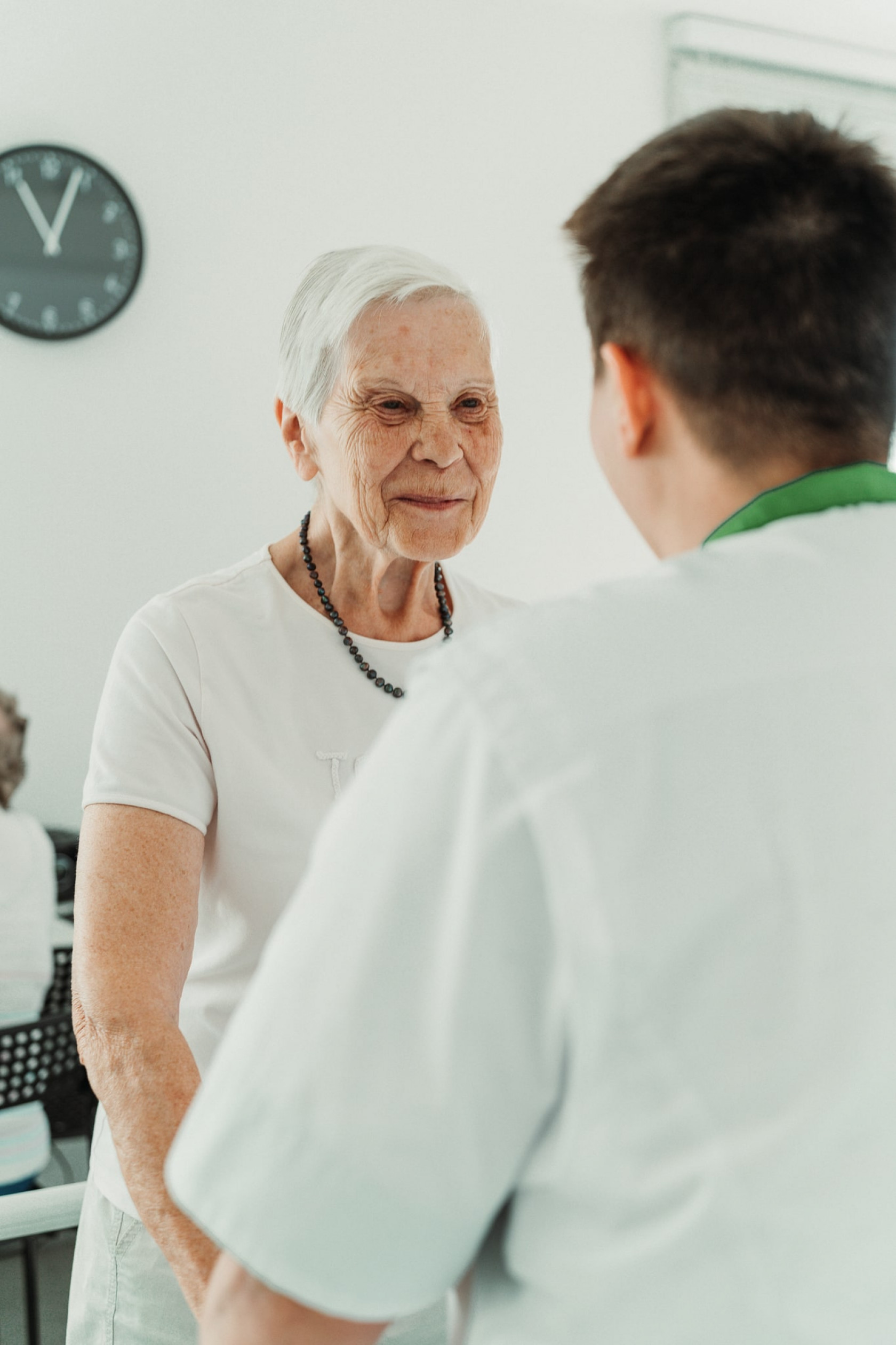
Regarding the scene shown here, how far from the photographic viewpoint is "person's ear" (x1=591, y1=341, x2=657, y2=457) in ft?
2.04

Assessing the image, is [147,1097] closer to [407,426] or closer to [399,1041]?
[399,1041]

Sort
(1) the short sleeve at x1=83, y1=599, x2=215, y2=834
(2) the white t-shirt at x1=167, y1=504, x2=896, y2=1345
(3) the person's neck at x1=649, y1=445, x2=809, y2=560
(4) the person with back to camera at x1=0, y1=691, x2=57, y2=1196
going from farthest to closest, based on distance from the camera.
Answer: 1. (4) the person with back to camera at x1=0, y1=691, x2=57, y2=1196
2. (1) the short sleeve at x1=83, y1=599, x2=215, y2=834
3. (3) the person's neck at x1=649, y1=445, x2=809, y2=560
4. (2) the white t-shirt at x1=167, y1=504, x2=896, y2=1345

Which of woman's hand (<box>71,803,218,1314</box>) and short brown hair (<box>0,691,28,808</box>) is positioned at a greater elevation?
woman's hand (<box>71,803,218,1314</box>)

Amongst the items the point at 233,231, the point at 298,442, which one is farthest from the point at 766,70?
the point at 298,442

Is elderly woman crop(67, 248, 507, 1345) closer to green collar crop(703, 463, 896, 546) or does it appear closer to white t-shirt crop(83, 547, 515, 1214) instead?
white t-shirt crop(83, 547, 515, 1214)

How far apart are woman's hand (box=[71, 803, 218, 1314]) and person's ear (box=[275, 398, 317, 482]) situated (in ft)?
1.50

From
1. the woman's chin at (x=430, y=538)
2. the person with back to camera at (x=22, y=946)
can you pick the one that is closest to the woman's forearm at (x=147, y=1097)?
the woman's chin at (x=430, y=538)

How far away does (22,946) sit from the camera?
268cm

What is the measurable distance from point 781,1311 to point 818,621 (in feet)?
0.95

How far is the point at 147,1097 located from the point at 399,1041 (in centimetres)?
55

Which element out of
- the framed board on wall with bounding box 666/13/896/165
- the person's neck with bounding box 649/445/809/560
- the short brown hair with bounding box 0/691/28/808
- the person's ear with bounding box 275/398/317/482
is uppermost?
the framed board on wall with bounding box 666/13/896/165

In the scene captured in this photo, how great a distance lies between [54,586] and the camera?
3443 millimetres

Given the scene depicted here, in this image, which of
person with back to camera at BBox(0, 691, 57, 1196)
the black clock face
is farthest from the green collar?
the black clock face

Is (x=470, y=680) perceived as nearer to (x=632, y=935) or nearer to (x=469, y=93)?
(x=632, y=935)
